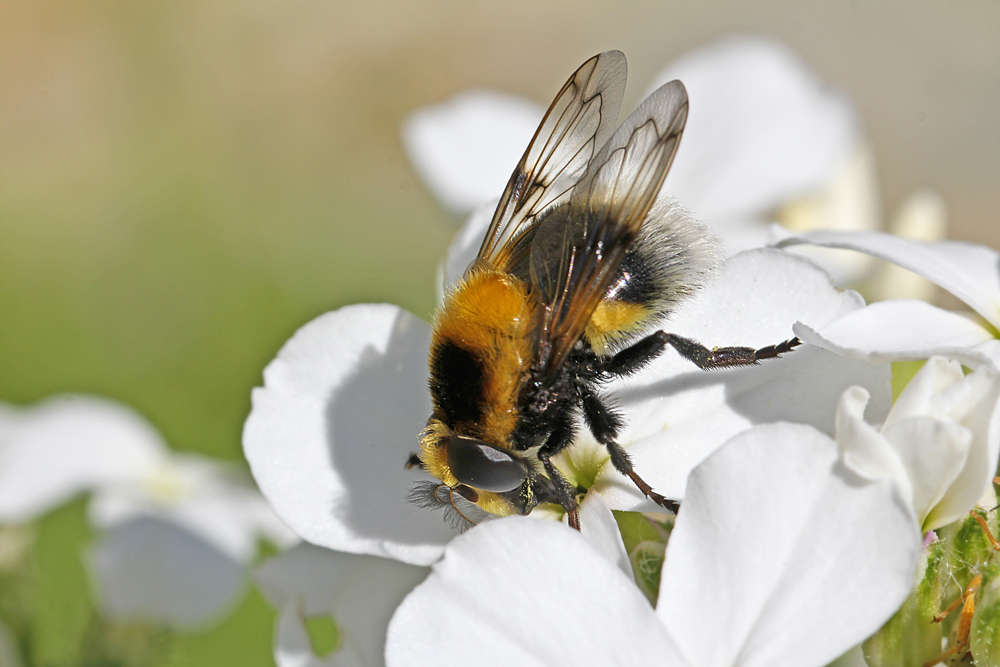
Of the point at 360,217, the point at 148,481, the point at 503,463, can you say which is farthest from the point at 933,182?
the point at 503,463

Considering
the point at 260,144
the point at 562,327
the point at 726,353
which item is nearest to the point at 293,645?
the point at 562,327

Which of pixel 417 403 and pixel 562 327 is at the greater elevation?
pixel 562 327

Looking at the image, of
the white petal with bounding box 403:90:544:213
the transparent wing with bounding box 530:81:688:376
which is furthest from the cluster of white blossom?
the white petal with bounding box 403:90:544:213

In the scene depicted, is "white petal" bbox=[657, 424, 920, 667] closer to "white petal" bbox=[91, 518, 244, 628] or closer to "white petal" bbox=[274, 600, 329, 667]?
"white petal" bbox=[274, 600, 329, 667]

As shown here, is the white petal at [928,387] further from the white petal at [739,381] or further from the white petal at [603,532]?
the white petal at [603,532]

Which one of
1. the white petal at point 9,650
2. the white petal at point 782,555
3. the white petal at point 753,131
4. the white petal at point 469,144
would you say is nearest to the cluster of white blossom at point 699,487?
the white petal at point 782,555

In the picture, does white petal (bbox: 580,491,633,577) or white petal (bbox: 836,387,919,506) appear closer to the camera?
white petal (bbox: 836,387,919,506)

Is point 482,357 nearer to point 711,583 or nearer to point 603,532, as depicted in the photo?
point 603,532
